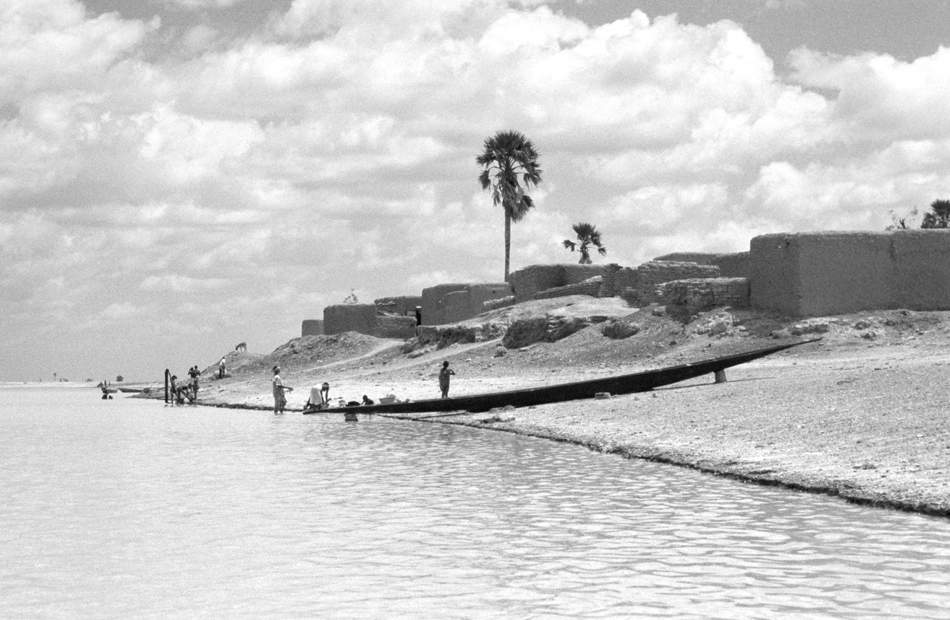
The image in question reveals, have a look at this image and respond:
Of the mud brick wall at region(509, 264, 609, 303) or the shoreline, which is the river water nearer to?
the shoreline

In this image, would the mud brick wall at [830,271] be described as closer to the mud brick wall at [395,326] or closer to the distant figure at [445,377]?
the distant figure at [445,377]

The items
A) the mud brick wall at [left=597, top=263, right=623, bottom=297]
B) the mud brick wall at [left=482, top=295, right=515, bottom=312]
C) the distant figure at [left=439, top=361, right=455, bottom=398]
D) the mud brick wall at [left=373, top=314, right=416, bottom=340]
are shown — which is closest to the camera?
the distant figure at [left=439, top=361, right=455, bottom=398]

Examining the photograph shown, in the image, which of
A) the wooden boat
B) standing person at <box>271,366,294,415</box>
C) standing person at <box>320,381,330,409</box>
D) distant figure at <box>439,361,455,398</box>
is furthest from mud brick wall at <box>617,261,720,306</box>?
standing person at <box>271,366,294,415</box>

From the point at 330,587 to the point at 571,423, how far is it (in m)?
11.7

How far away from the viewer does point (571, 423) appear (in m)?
19.0

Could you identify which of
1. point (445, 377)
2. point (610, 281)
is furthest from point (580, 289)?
point (445, 377)

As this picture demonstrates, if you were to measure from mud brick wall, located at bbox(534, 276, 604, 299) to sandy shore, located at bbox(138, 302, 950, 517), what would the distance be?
368 centimetres

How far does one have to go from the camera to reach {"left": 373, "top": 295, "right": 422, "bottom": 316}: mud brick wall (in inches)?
1845

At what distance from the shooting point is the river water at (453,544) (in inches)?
275

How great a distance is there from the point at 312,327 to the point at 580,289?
70.9 ft

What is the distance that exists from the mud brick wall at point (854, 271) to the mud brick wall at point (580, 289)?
911 centimetres

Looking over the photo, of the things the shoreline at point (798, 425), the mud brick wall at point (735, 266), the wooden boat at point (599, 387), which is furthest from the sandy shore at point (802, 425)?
the mud brick wall at point (735, 266)

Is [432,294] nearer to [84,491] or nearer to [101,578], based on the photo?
[84,491]

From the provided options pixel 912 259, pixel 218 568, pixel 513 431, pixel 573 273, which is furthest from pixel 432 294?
pixel 218 568
